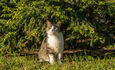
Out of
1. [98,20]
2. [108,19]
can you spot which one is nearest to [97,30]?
[98,20]

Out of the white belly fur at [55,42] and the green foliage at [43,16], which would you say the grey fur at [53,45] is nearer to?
the white belly fur at [55,42]

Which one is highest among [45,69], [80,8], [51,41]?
[80,8]

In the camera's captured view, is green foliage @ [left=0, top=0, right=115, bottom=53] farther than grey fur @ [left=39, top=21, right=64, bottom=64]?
Yes

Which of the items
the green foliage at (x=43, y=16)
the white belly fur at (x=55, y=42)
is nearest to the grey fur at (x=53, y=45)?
the white belly fur at (x=55, y=42)

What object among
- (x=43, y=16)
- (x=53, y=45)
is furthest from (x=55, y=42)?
(x=43, y=16)

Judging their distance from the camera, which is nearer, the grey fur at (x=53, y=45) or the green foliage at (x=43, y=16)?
the grey fur at (x=53, y=45)

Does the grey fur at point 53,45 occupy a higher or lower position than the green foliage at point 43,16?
lower

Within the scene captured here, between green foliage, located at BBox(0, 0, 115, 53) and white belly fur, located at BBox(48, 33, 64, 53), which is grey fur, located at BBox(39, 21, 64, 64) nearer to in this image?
white belly fur, located at BBox(48, 33, 64, 53)

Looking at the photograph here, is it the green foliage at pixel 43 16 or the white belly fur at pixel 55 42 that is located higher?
the green foliage at pixel 43 16

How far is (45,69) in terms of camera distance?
480 cm

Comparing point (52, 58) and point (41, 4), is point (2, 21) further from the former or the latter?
point (52, 58)

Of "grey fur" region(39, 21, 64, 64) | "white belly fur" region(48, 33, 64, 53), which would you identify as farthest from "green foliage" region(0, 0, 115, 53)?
"white belly fur" region(48, 33, 64, 53)

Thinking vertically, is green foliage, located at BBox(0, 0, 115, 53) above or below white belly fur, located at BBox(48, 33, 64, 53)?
above

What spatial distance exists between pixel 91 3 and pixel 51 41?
194 cm
